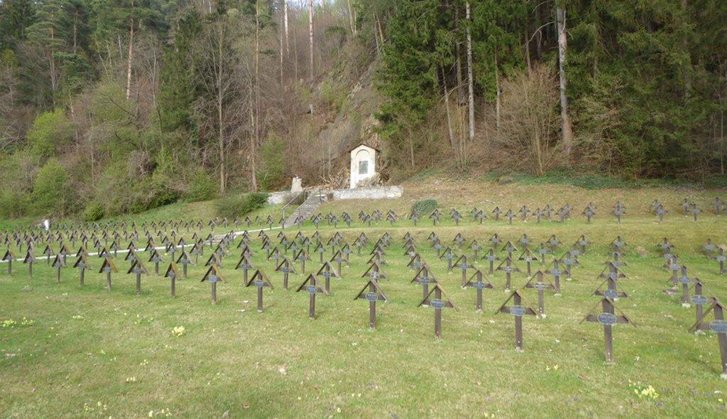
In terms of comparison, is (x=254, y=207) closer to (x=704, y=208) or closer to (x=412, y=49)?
(x=412, y=49)

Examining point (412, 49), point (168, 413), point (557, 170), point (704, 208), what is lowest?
point (168, 413)

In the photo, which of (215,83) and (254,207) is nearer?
(254,207)

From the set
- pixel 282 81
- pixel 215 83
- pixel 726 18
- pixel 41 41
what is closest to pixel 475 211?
pixel 726 18

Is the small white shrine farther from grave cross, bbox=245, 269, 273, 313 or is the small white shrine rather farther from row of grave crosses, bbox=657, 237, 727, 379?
grave cross, bbox=245, 269, 273, 313

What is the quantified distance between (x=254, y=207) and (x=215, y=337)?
26568mm

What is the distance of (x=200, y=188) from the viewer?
37406mm

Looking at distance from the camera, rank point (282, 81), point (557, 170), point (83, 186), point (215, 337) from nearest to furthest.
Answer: point (215, 337) → point (557, 170) → point (83, 186) → point (282, 81)

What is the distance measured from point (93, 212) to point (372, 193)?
2542 cm

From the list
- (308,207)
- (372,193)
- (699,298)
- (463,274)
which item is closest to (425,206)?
(372,193)

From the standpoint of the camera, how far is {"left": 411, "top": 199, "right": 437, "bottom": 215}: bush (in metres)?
25.1

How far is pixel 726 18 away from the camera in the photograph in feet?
72.9

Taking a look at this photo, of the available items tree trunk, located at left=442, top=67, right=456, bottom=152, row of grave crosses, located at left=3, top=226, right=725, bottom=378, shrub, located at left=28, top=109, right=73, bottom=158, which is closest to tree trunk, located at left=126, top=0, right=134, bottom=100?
shrub, located at left=28, top=109, right=73, bottom=158

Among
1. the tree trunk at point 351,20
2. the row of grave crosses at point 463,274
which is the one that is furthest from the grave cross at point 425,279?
the tree trunk at point 351,20

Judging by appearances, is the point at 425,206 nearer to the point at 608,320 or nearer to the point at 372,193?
the point at 372,193
